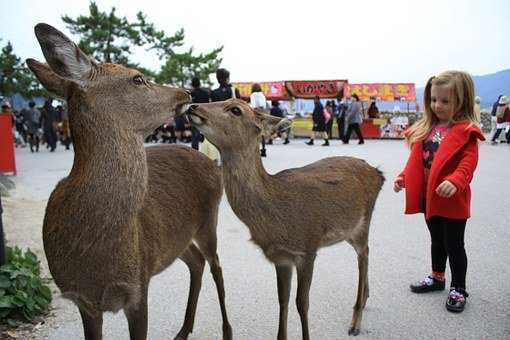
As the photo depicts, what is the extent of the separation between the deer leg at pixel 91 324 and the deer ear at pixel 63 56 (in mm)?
1042

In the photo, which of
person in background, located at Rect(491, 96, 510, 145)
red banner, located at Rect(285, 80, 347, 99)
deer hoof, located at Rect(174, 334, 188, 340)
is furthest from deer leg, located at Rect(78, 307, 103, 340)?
red banner, located at Rect(285, 80, 347, 99)

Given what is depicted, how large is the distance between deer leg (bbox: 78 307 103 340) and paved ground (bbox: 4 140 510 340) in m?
0.92

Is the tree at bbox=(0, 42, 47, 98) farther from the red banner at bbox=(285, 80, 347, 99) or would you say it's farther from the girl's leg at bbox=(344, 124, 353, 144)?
the girl's leg at bbox=(344, 124, 353, 144)

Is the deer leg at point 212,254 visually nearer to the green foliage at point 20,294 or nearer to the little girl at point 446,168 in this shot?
the green foliage at point 20,294

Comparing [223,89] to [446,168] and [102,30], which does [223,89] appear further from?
[102,30]

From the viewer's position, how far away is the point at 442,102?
322 centimetres

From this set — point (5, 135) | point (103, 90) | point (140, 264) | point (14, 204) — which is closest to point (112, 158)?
point (103, 90)

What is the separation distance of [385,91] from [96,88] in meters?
26.4

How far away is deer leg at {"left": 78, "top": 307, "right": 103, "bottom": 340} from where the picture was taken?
2062 mm

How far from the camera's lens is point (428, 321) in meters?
3.13

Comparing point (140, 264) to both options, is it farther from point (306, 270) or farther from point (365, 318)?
point (365, 318)

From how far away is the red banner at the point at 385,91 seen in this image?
26.1 metres

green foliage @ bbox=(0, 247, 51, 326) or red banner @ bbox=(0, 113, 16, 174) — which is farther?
red banner @ bbox=(0, 113, 16, 174)

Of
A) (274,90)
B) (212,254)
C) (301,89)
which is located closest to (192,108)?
(212,254)
